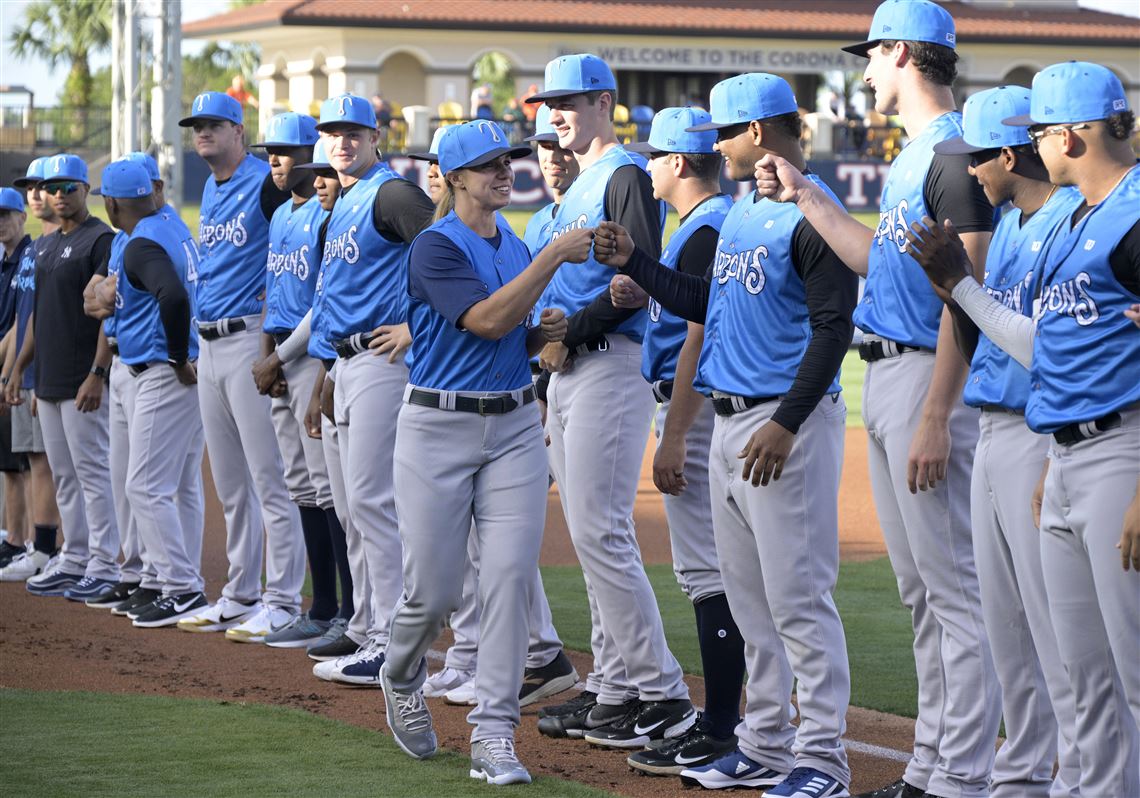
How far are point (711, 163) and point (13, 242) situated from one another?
247 inches

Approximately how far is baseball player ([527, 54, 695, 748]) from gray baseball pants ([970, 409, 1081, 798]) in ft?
5.34

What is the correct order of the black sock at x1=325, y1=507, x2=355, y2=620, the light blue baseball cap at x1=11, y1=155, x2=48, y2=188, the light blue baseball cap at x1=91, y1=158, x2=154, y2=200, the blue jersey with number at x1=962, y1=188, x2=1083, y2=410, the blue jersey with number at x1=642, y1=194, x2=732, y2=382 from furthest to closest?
the light blue baseball cap at x1=11, y1=155, x2=48, y2=188 < the light blue baseball cap at x1=91, y1=158, x2=154, y2=200 < the black sock at x1=325, y1=507, x2=355, y2=620 < the blue jersey with number at x1=642, y1=194, x2=732, y2=382 < the blue jersey with number at x1=962, y1=188, x2=1083, y2=410

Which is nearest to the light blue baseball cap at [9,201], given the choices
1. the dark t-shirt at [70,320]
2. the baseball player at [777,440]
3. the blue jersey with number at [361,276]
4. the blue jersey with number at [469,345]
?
the dark t-shirt at [70,320]

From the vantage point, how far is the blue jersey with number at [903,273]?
15.9ft

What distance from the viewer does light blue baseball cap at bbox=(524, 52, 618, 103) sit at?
6215 mm

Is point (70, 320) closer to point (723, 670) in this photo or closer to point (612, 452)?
point (612, 452)

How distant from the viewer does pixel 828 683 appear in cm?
507

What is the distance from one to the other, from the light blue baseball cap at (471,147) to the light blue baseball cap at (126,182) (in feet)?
12.3

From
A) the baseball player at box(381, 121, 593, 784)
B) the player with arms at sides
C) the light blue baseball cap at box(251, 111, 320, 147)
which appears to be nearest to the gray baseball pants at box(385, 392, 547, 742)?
the baseball player at box(381, 121, 593, 784)

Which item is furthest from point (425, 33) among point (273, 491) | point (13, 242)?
point (273, 491)

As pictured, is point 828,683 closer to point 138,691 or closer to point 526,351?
point 526,351

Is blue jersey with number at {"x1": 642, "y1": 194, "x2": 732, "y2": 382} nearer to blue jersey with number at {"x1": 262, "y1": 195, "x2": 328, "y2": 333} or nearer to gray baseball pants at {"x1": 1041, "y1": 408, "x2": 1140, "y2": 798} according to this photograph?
gray baseball pants at {"x1": 1041, "y1": 408, "x2": 1140, "y2": 798}

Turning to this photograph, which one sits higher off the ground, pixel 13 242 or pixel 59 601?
pixel 13 242

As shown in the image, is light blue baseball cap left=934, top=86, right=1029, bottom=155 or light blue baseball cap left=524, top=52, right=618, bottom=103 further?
light blue baseball cap left=524, top=52, right=618, bottom=103
